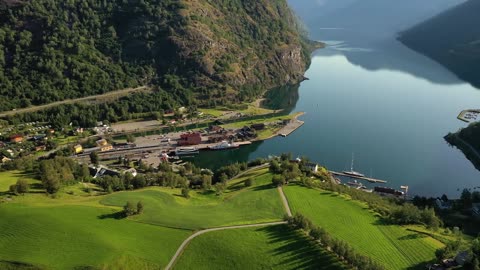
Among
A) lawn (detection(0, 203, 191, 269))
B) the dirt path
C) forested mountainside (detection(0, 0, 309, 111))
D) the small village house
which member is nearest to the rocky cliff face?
forested mountainside (detection(0, 0, 309, 111))

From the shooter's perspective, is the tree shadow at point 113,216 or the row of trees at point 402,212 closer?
the tree shadow at point 113,216

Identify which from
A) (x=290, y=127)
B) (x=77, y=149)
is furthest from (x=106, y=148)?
(x=290, y=127)

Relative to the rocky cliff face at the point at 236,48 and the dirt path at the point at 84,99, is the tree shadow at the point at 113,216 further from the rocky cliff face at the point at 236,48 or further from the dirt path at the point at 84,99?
the rocky cliff face at the point at 236,48

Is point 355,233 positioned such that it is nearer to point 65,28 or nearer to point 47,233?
point 47,233

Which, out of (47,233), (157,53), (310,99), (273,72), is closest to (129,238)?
(47,233)

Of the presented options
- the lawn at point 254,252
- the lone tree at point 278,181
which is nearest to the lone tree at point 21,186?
the lawn at point 254,252

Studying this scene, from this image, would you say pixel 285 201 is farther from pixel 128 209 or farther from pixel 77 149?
pixel 77 149

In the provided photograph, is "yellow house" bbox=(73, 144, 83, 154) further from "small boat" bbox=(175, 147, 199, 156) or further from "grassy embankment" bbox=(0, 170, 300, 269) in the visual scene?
"grassy embankment" bbox=(0, 170, 300, 269)
